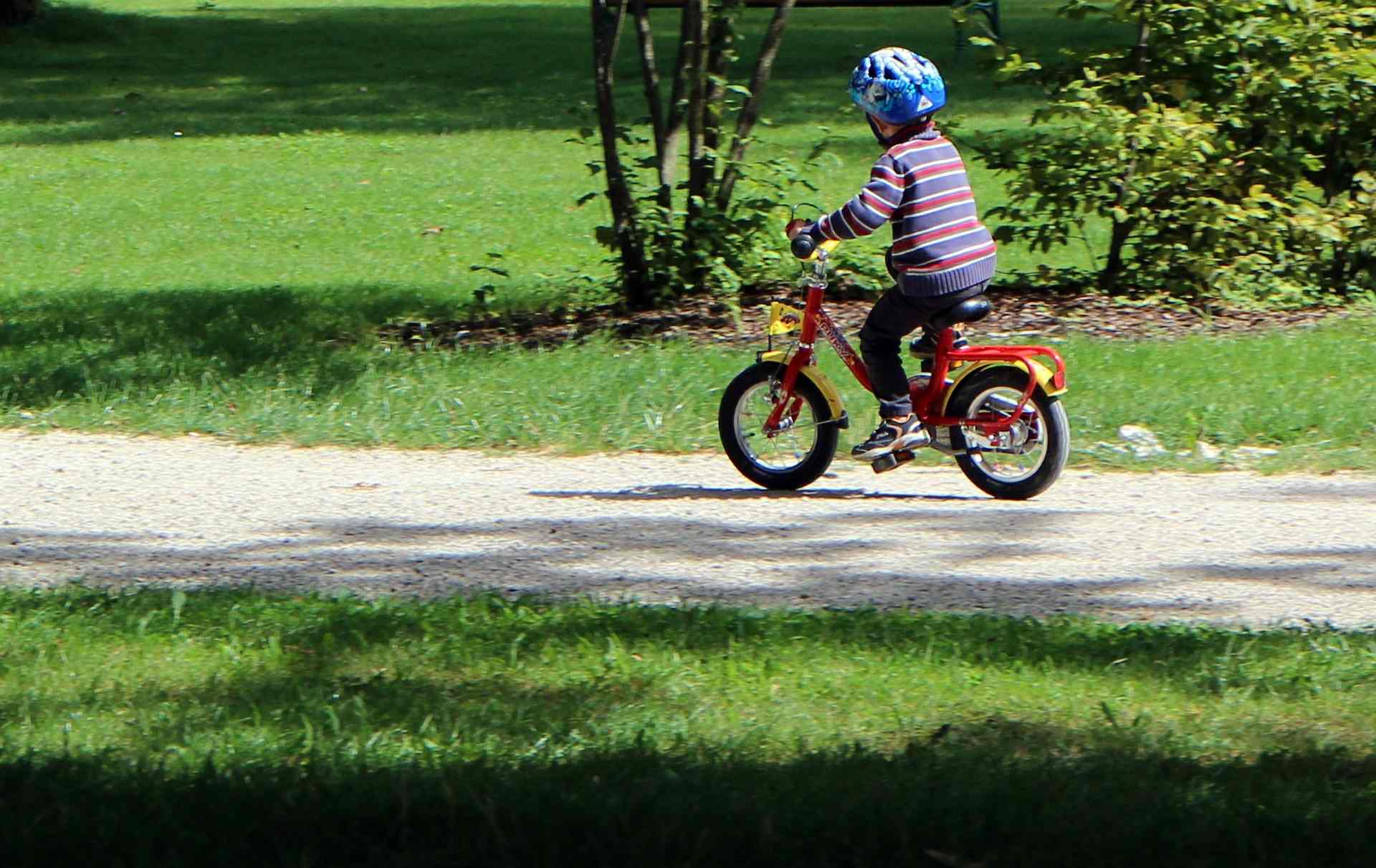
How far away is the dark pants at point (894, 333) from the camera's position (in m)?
7.02

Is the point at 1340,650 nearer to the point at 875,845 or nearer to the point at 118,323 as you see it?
the point at 875,845

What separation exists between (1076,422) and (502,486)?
102 inches

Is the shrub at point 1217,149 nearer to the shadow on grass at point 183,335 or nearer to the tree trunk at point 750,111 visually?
the tree trunk at point 750,111

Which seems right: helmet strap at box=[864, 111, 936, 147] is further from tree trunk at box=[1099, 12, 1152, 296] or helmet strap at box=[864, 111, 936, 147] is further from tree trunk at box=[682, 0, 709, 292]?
tree trunk at box=[1099, 12, 1152, 296]

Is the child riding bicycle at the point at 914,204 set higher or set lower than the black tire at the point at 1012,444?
higher

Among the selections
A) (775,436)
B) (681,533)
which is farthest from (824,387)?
(681,533)

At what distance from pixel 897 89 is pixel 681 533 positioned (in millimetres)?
1856

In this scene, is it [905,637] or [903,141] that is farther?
[903,141]

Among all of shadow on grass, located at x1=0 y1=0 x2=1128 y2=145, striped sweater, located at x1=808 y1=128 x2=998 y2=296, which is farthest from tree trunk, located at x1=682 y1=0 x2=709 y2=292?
shadow on grass, located at x1=0 y1=0 x2=1128 y2=145

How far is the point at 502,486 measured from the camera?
7.45 m

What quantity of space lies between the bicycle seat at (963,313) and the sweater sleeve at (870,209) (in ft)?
1.43

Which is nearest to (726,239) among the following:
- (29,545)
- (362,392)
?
(362,392)

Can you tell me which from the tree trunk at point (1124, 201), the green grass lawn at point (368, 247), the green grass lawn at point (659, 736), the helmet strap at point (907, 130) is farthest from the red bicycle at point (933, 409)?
the tree trunk at point (1124, 201)

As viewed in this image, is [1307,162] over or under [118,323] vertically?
over
